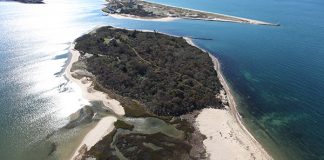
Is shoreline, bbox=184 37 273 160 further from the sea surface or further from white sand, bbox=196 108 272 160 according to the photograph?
the sea surface

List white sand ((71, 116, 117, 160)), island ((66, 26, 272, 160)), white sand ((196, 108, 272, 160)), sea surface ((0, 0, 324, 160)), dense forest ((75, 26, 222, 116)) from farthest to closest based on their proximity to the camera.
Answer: dense forest ((75, 26, 222, 116)), sea surface ((0, 0, 324, 160)), white sand ((71, 116, 117, 160)), island ((66, 26, 272, 160)), white sand ((196, 108, 272, 160))

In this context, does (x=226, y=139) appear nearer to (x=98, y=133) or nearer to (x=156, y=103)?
(x=156, y=103)

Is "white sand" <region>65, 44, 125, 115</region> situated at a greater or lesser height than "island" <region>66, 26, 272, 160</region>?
lesser

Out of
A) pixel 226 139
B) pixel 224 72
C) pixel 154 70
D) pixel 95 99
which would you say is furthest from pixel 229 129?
pixel 224 72

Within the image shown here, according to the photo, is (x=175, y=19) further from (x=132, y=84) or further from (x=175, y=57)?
(x=132, y=84)

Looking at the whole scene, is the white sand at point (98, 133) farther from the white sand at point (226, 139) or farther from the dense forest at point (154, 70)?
the white sand at point (226, 139)

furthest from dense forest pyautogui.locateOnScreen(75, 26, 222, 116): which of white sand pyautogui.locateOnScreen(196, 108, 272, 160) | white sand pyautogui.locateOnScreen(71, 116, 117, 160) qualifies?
white sand pyautogui.locateOnScreen(71, 116, 117, 160)
